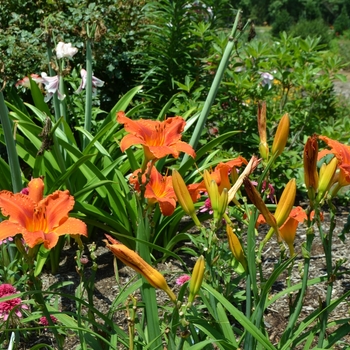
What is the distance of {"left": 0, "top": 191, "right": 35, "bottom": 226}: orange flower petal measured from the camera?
129 centimetres

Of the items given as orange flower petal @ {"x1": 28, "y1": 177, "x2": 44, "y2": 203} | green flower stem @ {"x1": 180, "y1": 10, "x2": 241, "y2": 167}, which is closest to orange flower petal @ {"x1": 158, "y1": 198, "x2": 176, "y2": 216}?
orange flower petal @ {"x1": 28, "y1": 177, "x2": 44, "y2": 203}

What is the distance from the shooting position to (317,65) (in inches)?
161

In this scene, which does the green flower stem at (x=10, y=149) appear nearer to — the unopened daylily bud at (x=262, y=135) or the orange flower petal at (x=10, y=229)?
the orange flower petal at (x=10, y=229)

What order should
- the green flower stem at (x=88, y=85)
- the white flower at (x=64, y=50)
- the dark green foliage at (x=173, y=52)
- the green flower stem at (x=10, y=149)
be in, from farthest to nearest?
the dark green foliage at (x=173, y=52) < the green flower stem at (x=88, y=85) < the white flower at (x=64, y=50) < the green flower stem at (x=10, y=149)

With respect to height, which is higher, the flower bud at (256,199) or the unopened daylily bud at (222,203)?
the flower bud at (256,199)

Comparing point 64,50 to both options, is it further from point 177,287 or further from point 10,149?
point 177,287

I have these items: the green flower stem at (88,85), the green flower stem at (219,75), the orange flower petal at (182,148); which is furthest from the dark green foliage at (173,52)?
the orange flower petal at (182,148)

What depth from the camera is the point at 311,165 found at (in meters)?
1.24

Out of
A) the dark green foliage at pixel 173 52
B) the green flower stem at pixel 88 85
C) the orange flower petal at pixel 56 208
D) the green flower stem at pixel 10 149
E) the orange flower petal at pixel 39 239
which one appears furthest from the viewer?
the dark green foliage at pixel 173 52

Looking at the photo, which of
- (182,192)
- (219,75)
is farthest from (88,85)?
(182,192)

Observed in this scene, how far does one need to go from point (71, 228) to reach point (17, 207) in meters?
0.15

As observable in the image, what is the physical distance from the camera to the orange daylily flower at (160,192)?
154cm

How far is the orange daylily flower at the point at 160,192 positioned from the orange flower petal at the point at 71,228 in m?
0.27

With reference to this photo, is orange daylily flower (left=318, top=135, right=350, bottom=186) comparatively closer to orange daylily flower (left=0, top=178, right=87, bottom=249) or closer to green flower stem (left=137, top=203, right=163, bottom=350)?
green flower stem (left=137, top=203, right=163, bottom=350)
